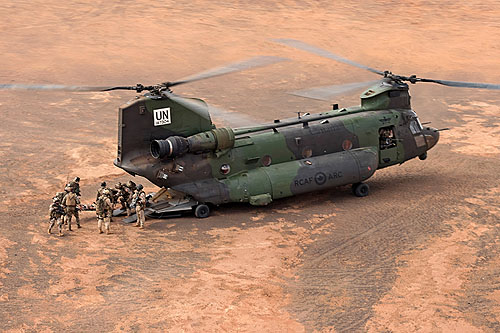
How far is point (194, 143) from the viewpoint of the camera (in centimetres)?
1903

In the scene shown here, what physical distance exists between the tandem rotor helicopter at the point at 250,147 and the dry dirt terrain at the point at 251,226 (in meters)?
0.79

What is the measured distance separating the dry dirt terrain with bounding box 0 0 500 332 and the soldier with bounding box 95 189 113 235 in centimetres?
51

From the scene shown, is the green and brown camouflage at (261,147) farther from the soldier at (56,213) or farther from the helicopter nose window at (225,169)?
the soldier at (56,213)

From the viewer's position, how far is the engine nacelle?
1862 cm

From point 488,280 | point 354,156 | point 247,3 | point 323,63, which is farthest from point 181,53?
point 488,280

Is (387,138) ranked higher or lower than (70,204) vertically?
higher

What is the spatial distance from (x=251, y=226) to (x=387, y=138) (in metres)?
5.73

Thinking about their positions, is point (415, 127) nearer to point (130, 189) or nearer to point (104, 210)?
point (130, 189)

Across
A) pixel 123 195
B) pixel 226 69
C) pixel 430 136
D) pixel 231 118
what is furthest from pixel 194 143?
pixel 430 136

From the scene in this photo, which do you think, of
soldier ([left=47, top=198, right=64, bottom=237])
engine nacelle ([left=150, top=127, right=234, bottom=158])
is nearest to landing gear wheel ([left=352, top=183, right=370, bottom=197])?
engine nacelle ([left=150, top=127, right=234, bottom=158])

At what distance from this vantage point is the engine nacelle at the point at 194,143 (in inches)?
733

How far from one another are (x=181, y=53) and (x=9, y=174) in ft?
57.8

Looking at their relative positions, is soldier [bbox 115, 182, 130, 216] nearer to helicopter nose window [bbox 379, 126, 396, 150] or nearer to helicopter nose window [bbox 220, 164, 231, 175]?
helicopter nose window [bbox 220, 164, 231, 175]

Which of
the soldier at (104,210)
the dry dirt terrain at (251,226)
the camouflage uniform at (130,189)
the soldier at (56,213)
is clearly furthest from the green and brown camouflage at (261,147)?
the soldier at (56,213)
